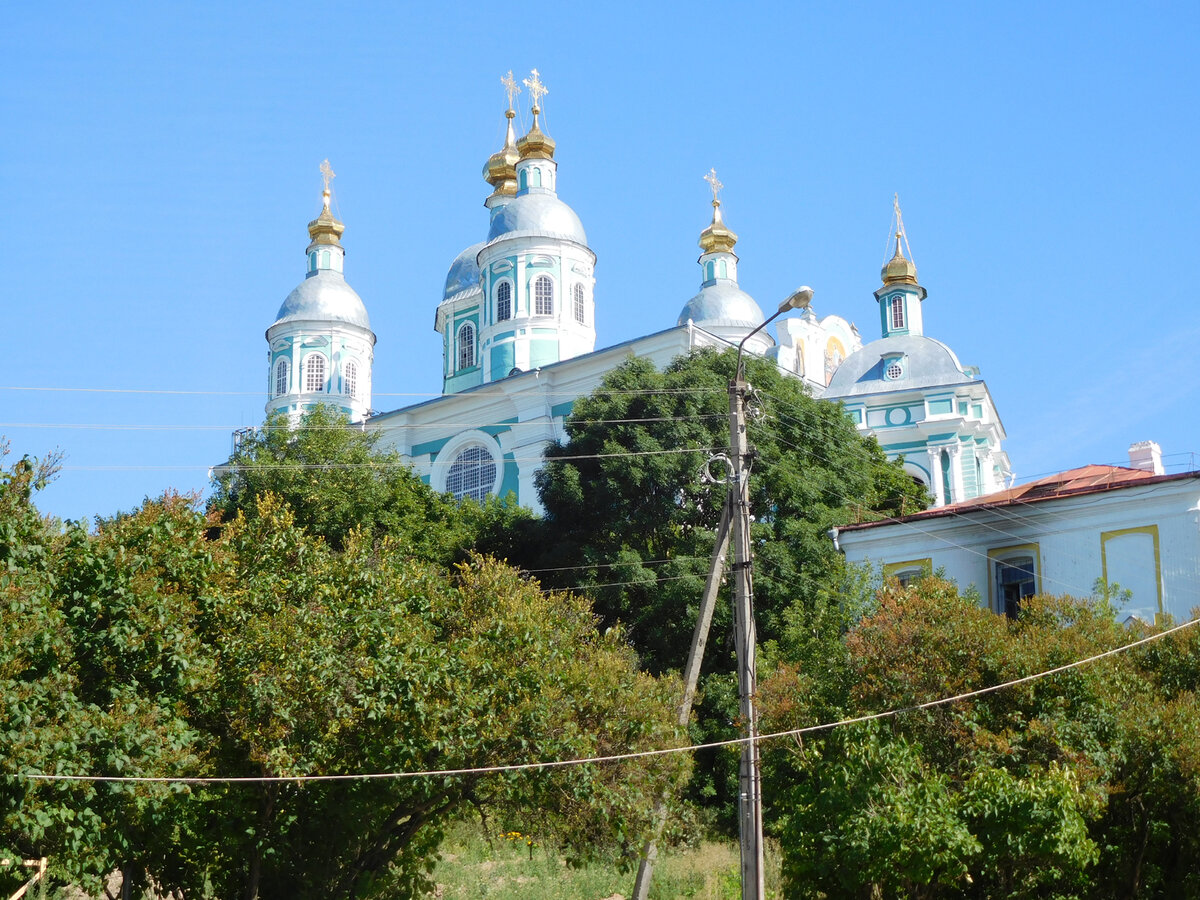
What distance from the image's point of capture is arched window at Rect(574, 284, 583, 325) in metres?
51.7

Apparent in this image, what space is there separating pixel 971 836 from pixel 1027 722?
6.61ft

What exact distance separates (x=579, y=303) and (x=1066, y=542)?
95.4 feet

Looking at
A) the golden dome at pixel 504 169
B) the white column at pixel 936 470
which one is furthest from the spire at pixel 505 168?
the white column at pixel 936 470

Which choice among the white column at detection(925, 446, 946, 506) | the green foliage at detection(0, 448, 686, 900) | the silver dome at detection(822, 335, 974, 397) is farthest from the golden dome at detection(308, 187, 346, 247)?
the green foliage at detection(0, 448, 686, 900)

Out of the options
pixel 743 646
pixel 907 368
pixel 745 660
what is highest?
pixel 907 368

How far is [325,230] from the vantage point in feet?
193

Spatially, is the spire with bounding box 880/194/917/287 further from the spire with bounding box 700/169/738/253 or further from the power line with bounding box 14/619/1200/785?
the power line with bounding box 14/619/1200/785

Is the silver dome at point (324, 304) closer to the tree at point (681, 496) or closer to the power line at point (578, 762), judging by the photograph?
the tree at point (681, 496)

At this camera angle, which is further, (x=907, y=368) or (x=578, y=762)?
(x=907, y=368)

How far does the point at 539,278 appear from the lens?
5166 centimetres

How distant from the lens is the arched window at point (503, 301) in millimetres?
51719

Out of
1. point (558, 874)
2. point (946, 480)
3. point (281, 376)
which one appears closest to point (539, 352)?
point (281, 376)

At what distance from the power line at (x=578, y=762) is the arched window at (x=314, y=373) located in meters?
39.9

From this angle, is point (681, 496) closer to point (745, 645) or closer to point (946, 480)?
point (745, 645)
